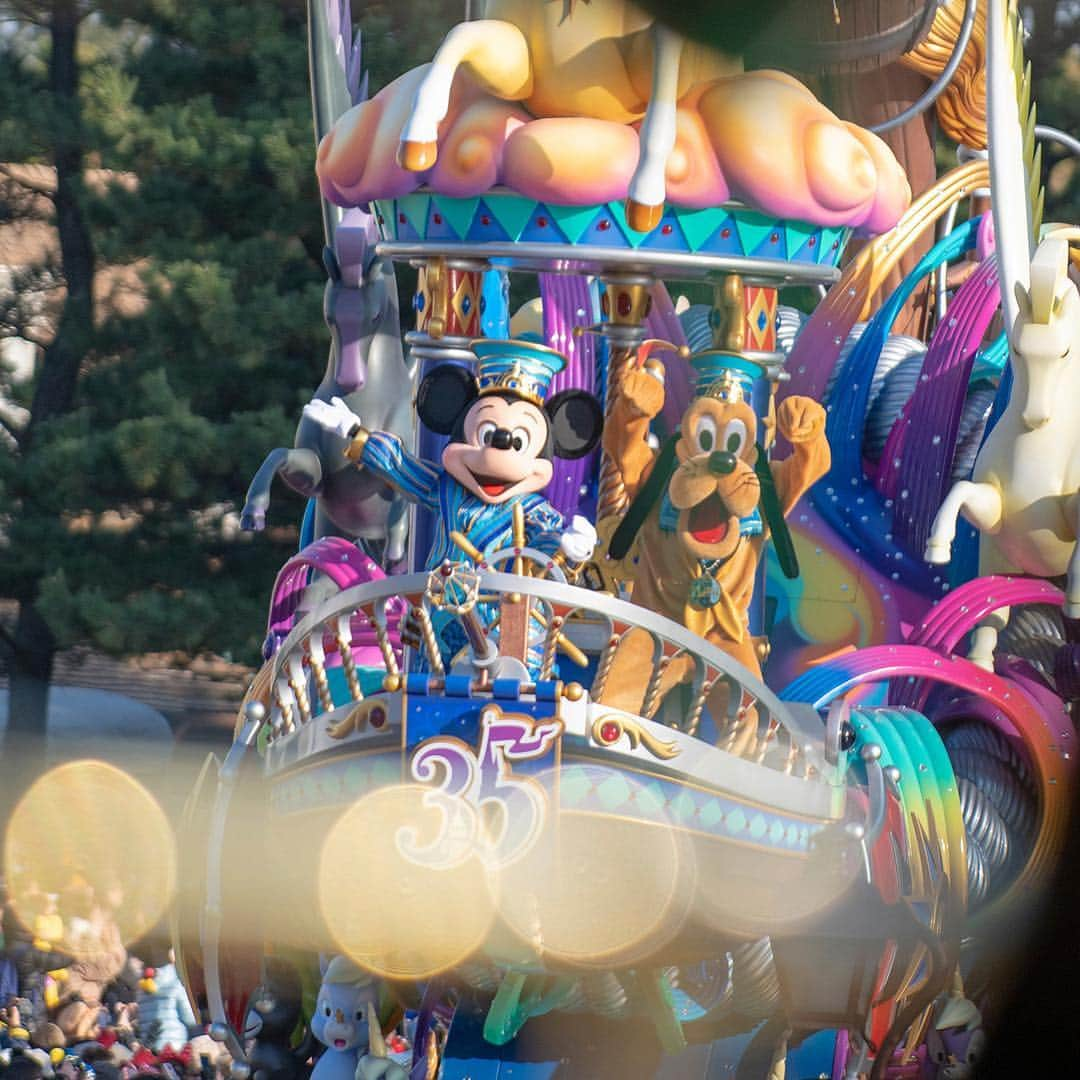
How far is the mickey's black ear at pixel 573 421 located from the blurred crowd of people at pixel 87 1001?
1831mm

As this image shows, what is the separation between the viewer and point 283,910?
16.1 ft

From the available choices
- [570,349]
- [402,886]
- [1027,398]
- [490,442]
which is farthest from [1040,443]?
[402,886]

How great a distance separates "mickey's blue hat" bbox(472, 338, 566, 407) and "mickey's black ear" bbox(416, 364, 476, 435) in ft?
0.15

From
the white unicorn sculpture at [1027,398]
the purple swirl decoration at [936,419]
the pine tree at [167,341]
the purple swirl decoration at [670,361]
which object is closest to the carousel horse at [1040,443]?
the white unicorn sculpture at [1027,398]

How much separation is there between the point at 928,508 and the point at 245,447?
4575mm

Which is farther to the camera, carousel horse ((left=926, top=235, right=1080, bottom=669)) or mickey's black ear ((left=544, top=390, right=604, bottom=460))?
carousel horse ((left=926, top=235, right=1080, bottom=669))

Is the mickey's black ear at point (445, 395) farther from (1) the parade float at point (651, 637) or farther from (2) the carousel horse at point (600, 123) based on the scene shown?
(2) the carousel horse at point (600, 123)

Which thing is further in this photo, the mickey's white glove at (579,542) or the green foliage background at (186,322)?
the green foliage background at (186,322)

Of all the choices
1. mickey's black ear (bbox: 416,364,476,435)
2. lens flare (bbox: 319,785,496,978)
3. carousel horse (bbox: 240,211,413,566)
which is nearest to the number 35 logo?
lens flare (bbox: 319,785,496,978)

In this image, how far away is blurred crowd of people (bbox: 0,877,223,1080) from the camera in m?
5.77

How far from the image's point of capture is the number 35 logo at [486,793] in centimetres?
467

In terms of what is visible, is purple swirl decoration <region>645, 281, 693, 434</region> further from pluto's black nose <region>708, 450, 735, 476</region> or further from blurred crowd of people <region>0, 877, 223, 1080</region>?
blurred crowd of people <region>0, 877, 223, 1080</region>

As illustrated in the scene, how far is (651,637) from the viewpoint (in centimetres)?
532

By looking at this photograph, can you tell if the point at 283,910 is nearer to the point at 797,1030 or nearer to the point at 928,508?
the point at 797,1030
